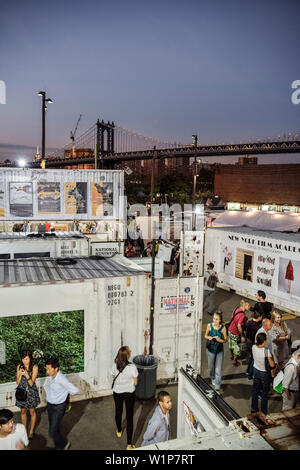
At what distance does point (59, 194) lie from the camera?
52.9ft

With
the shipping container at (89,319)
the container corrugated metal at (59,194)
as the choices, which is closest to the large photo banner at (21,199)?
the container corrugated metal at (59,194)

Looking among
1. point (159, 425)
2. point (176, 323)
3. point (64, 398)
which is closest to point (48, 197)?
point (176, 323)

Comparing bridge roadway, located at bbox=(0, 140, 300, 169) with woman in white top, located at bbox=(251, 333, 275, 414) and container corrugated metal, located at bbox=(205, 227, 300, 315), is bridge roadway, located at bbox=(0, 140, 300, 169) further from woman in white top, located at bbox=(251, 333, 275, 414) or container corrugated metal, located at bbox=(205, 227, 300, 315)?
woman in white top, located at bbox=(251, 333, 275, 414)

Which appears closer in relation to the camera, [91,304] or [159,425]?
[159,425]

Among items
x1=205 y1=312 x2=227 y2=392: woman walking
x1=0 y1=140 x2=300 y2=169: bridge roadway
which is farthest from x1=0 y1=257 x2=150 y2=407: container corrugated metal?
x1=0 y1=140 x2=300 y2=169: bridge roadway

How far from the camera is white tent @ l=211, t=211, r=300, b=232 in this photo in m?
19.4

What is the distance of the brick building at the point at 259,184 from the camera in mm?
48344

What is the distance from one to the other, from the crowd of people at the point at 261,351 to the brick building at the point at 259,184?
145 feet

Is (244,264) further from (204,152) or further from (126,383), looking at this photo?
(204,152)

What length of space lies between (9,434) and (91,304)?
9.18 ft

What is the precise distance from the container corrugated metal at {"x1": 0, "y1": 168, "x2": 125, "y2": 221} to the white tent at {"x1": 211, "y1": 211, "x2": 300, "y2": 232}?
744 centimetres

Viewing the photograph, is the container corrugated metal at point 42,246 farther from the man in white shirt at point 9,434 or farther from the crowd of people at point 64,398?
the man in white shirt at point 9,434
